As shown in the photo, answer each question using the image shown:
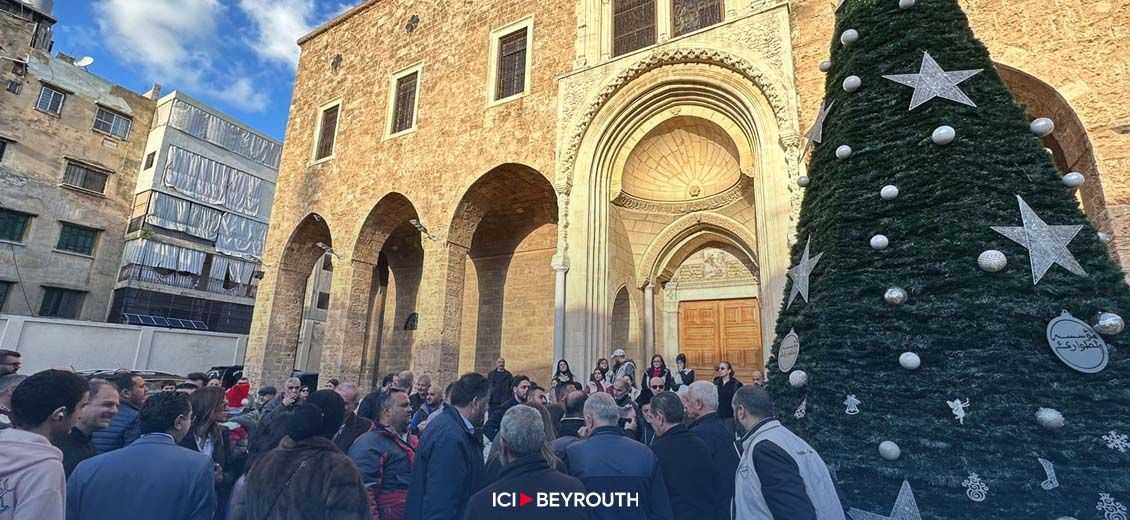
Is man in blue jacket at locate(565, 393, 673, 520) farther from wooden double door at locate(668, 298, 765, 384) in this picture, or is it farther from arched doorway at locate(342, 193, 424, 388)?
arched doorway at locate(342, 193, 424, 388)

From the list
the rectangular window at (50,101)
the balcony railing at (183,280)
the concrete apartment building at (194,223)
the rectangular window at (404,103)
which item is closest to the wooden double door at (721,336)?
the rectangular window at (404,103)

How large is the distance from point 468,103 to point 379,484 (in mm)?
9824

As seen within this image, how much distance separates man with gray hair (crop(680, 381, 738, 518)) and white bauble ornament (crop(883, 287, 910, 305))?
1.05 meters

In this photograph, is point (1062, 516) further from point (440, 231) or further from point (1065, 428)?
point (440, 231)

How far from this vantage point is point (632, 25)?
9594 mm

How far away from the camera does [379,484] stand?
2.58 meters

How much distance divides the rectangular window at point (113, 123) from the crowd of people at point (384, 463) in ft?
80.5

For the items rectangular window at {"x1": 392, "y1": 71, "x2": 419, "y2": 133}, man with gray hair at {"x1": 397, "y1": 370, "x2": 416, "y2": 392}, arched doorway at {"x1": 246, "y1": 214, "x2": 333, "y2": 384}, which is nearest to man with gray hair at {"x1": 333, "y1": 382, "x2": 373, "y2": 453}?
man with gray hair at {"x1": 397, "y1": 370, "x2": 416, "y2": 392}

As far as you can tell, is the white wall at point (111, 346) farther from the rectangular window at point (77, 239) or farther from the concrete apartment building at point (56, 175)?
the rectangular window at point (77, 239)

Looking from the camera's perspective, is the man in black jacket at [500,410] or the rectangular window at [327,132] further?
the rectangular window at [327,132]

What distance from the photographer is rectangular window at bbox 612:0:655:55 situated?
940 centimetres

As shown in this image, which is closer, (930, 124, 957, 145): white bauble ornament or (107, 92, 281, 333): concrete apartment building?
(930, 124, 957, 145): white bauble ornament

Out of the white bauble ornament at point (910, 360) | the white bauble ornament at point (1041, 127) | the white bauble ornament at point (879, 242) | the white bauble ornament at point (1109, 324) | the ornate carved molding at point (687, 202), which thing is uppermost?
the ornate carved molding at point (687, 202)

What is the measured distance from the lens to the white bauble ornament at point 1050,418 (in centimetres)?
214
